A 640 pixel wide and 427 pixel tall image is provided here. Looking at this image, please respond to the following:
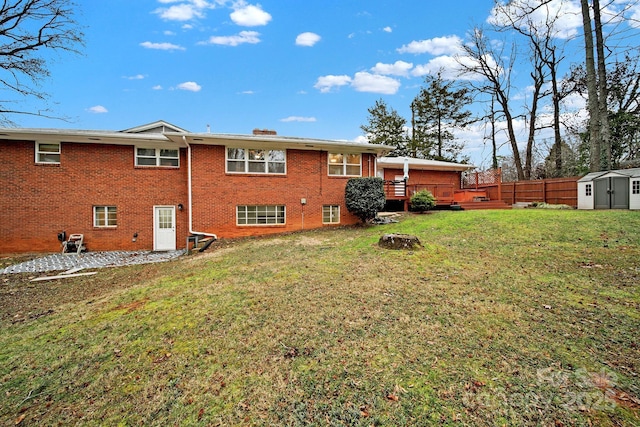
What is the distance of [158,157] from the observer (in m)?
12.2

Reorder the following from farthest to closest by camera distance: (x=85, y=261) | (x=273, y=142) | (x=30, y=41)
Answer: (x=30, y=41)
(x=273, y=142)
(x=85, y=261)

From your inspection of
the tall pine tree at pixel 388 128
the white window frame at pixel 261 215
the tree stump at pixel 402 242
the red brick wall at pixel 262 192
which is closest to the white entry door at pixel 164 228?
the red brick wall at pixel 262 192

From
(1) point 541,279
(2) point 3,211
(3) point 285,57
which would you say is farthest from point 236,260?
(3) point 285,57

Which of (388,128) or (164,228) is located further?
(388,128)

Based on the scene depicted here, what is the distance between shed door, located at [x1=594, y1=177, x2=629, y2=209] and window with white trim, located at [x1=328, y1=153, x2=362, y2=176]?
10.5 meters

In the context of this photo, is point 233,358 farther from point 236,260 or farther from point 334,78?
point 334,78

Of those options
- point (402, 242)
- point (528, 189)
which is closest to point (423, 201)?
point (402, 242)

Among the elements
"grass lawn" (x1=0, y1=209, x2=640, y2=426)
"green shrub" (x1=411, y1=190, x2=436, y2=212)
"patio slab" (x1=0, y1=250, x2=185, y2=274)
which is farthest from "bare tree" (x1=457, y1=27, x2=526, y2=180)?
"patio slab" (x1=0, y1=250, x2=185, y2=274)

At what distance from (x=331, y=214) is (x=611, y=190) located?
1201 centimetres

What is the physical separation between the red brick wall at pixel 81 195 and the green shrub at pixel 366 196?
7.75m

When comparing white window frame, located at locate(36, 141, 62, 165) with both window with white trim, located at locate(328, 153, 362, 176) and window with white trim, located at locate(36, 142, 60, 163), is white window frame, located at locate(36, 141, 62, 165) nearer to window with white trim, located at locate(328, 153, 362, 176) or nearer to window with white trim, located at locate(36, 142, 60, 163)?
window with white trim, located at locate(36, 142, 60, 163)

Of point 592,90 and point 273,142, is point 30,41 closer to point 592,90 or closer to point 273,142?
point 273,142

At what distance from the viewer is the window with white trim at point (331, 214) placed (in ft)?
43.0

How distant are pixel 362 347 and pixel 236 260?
5.63m
